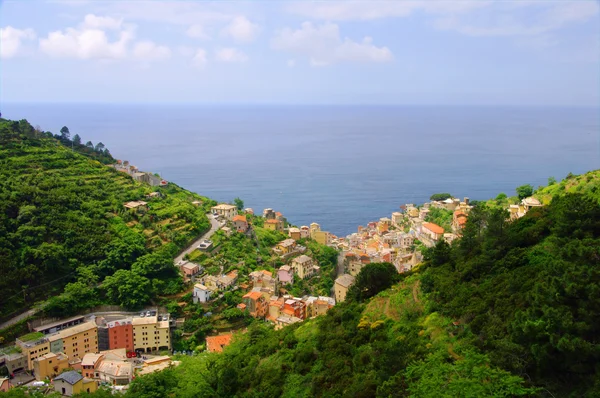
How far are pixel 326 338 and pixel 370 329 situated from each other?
1168 millimetres

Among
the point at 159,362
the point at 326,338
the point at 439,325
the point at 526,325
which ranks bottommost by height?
the point at 159,362

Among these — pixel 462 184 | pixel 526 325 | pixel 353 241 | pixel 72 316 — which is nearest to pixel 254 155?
pixel 462 184

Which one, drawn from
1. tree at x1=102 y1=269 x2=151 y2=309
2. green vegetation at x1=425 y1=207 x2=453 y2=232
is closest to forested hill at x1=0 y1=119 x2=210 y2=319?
tree at x1=102 y1=269 x2=151 y2=309

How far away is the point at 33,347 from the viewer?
16.0 m

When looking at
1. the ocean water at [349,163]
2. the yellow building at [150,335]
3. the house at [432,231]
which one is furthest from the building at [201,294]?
the ocean water at [349,163]

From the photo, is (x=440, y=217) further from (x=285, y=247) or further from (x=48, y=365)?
(x=48, y=365)

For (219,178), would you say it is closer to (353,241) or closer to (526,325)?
(353,241)

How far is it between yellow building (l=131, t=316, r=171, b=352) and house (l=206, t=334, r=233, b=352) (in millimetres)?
1664

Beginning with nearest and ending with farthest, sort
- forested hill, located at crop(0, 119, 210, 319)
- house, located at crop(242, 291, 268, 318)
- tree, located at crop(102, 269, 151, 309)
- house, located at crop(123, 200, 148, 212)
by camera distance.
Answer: forested hill, located at crop(0, 119, 210, 319) < tree, located at crop(102, 269, 151, 309) < house, located at crop(242, 291, 268, 318) < house, located at crop(123, 200, 148, 212)

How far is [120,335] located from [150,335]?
1077mm

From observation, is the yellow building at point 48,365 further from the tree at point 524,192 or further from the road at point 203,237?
the tree at point 524,192

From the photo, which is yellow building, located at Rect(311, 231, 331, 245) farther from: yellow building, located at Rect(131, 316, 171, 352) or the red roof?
yellow building, located at Rect(131, 316, 171, 352)

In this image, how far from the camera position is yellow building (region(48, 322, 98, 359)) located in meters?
16.7

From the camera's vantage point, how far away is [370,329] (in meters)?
11.0
